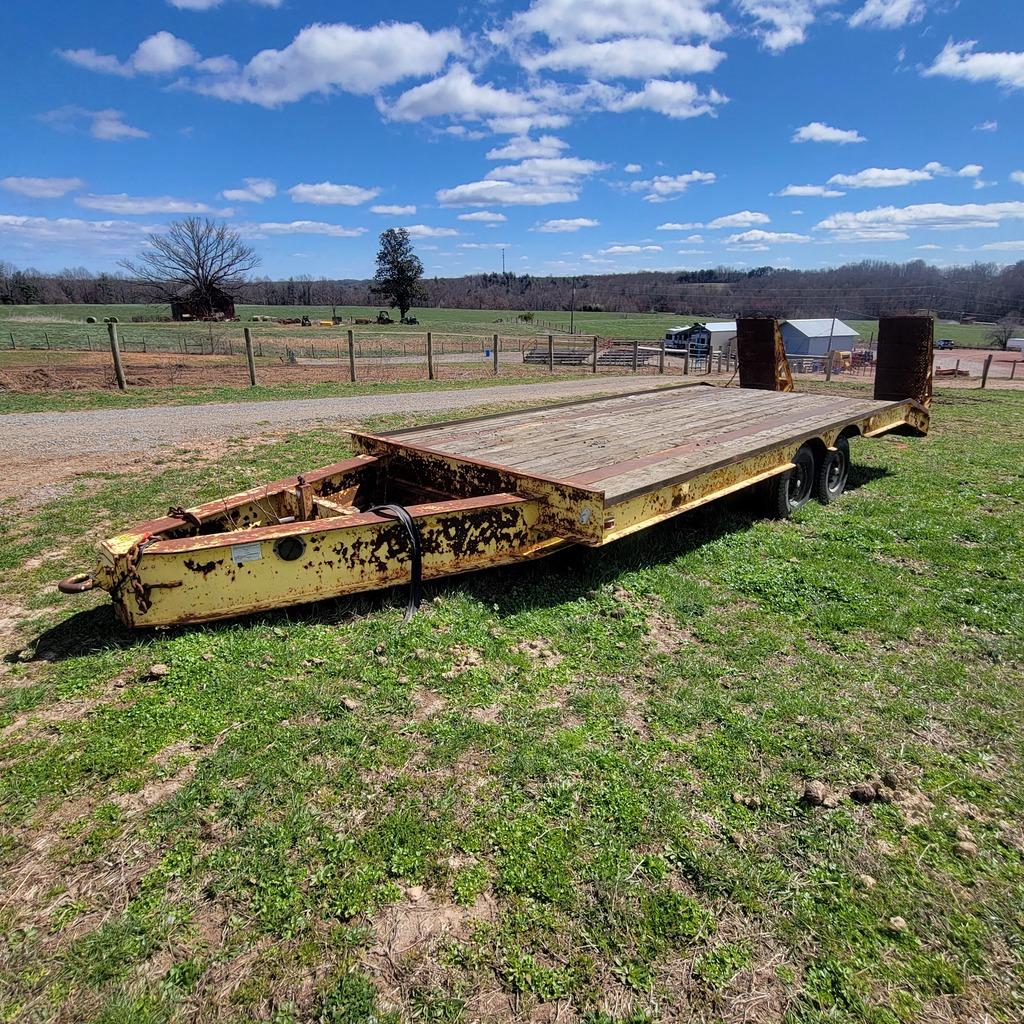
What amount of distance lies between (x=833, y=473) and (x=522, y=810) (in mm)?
5505

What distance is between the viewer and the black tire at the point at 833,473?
635cm

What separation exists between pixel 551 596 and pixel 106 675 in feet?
8.14

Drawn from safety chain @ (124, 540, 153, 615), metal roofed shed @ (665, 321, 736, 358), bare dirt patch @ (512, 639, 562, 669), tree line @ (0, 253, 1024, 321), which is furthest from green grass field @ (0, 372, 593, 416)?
tree line @ (0, 253, 1024, 321)

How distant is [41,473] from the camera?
23.2 ft

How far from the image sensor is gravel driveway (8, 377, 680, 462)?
8.53 meters

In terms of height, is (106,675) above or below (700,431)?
below

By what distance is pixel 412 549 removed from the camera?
3.68m

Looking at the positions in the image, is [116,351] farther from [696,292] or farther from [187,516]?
[696,292]

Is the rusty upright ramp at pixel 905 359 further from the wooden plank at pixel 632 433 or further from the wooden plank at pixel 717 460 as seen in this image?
the wooden plank at pixel 717 460

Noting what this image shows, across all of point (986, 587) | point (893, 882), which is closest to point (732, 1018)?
point (893, 882)

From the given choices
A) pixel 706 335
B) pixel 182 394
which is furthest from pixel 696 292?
pixel 182 394

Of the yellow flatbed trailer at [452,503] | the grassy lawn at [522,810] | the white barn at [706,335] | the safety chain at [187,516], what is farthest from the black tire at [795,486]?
the white barn at [706,335]

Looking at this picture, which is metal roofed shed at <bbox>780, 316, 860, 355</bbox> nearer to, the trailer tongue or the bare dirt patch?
the trailer tongue

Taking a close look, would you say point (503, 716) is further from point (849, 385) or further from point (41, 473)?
point (849, 385)
